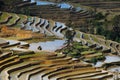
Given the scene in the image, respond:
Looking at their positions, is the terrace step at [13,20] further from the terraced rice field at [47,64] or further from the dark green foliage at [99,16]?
the dark green foliage at [99,16]

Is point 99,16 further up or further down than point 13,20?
further down

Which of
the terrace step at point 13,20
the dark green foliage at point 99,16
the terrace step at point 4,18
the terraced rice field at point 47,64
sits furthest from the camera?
the dark green foliage at point 99,16

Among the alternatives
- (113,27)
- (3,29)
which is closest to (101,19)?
(113,27)

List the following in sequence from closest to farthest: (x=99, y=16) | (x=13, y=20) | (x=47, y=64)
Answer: (x=47, y=64), (x=13, y=20), (x=99, y=16)

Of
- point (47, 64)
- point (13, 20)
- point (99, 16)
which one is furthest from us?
point (99, 16)

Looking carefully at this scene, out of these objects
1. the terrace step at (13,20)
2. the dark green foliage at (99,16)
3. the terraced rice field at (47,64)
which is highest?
the terrace step at (13,20)

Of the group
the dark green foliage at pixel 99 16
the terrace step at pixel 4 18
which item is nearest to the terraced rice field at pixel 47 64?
the terrace step at pixel 4 18

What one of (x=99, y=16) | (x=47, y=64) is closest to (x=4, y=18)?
(x=99, y=16)

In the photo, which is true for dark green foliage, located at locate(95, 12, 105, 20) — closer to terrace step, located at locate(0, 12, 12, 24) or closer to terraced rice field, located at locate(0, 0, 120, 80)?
terrace step, located at locate(0, 12, 12, 24)

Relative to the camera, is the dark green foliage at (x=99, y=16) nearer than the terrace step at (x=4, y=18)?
No

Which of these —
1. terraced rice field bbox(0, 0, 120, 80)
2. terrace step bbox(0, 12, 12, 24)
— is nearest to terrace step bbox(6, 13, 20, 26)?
terrace step bbox(0, 12, 12, 24)

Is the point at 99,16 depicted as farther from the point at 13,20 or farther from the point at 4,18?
the point at 4,18
